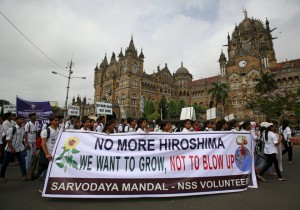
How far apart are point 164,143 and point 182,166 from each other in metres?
0.72

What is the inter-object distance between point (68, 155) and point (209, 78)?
6876cm

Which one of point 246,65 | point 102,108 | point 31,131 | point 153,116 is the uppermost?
point 246,65

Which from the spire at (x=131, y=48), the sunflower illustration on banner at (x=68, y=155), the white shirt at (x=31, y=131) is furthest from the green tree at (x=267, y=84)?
the sunflower illustration on banner at (x=68, y=155)

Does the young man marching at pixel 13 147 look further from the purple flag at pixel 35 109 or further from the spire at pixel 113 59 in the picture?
the spire at pixel 113 59

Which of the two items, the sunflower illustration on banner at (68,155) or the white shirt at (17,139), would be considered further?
the white shirt at (17,139)

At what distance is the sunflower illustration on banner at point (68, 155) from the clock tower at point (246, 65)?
44536 millimetres

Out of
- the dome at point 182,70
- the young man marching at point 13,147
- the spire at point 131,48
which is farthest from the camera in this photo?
the dome at point 182,70

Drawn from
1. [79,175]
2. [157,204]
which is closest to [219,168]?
[157,204]

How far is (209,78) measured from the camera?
68.8 m

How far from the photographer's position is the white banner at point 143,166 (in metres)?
4.53

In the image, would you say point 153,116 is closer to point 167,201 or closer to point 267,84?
point 267,84

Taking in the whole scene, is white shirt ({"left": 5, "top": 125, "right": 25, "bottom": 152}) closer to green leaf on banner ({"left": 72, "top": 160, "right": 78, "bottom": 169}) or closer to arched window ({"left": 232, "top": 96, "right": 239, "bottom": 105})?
green leaf on banner ({"left": 72, "top": 160, "right": 78, "bottom": 169})

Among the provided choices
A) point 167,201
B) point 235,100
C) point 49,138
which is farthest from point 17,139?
point 235,100

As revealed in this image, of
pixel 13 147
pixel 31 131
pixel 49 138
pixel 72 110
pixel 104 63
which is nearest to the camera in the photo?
pixel 49 138
